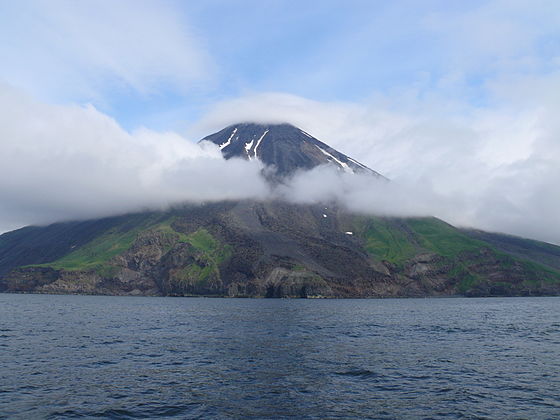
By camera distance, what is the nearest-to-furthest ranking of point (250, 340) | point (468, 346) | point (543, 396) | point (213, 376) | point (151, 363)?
point (543, 396) < point (213, 376) < point (151, 363) < point (468, 346) < point (250, 340)

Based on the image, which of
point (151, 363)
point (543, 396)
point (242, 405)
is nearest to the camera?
point (242, 405)

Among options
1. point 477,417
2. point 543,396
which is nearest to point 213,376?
point 477,417

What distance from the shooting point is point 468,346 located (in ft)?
242

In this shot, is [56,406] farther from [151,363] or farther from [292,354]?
[292,354]

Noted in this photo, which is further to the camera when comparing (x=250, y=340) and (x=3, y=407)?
(x=250, y=340)

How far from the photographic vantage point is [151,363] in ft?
184

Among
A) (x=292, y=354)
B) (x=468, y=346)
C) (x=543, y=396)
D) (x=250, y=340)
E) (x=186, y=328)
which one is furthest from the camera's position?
(x=186, y=328)

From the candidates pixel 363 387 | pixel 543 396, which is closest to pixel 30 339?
pixel 363 387

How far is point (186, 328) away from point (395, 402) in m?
64.2

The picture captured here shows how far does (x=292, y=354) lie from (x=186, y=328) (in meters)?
39.7

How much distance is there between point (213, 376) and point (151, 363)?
10564 mm

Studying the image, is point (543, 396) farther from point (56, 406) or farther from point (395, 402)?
point (56, 406)

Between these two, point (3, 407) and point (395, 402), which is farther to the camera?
point (395, 402)

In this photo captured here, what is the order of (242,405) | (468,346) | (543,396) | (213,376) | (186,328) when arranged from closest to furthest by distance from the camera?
(242,405) < (543,396) < (213,376) < (468,346) < (186,328)
